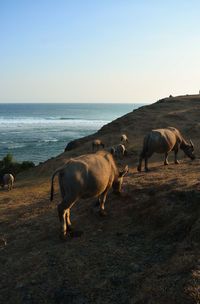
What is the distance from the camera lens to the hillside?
204 inches

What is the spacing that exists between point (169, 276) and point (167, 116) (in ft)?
113

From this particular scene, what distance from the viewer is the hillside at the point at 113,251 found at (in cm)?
519

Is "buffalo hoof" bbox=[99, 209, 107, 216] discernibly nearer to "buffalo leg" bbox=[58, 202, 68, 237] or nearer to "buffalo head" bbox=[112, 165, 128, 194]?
"buffalo head" bbox=[112, 165, 128, 194]

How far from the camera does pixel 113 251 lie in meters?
6.84

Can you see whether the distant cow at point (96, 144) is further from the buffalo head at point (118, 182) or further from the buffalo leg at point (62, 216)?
the buffalo leg at point (62, 216)

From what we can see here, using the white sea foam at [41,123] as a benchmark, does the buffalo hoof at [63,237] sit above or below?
above

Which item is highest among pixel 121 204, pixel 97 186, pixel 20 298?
pixel 97 186

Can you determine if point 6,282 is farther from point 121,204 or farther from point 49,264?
point 121,204

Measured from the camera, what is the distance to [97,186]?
820 cm

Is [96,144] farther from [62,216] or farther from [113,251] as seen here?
[113,251]

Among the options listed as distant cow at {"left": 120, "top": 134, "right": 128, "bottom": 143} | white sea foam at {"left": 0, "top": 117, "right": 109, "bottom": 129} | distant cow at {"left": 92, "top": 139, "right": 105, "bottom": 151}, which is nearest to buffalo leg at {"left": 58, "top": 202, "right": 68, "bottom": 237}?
distant cow at {"left": 92, "top": 139, "right": 105, "bottom": 151}

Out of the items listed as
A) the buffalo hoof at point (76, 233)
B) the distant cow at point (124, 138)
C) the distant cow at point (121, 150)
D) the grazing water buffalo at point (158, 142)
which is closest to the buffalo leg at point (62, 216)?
the buffalo hoof at point (76, 233)

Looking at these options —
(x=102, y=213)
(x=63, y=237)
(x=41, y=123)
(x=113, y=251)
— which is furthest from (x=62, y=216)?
(x=41, y=123)

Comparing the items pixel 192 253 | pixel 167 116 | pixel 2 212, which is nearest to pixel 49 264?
pixel 192 253
